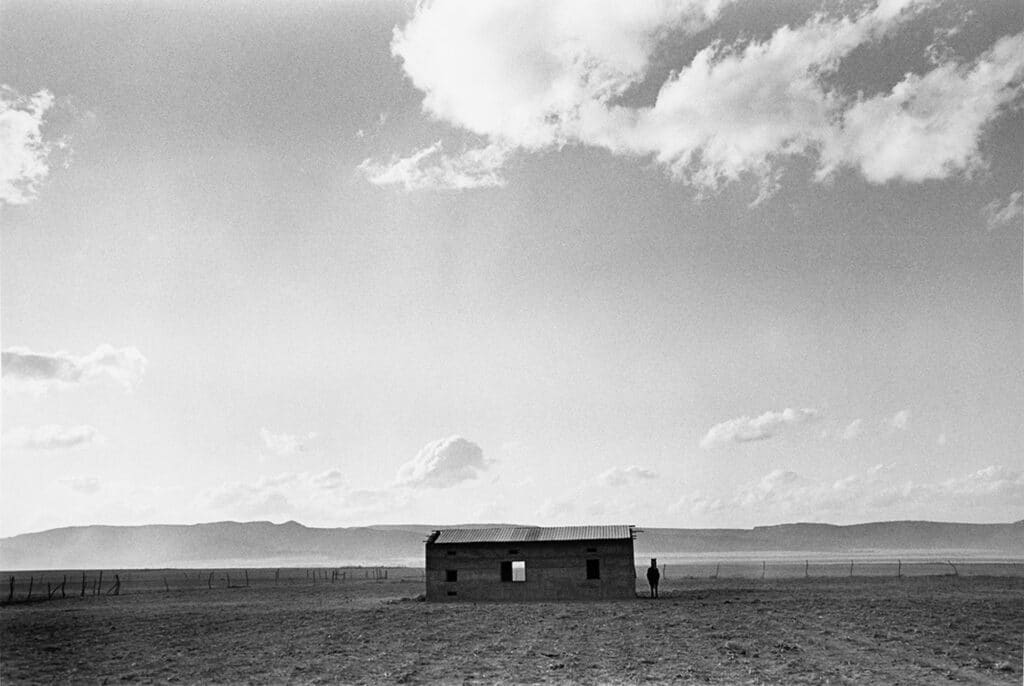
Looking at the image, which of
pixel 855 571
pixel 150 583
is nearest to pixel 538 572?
pixel 855 571

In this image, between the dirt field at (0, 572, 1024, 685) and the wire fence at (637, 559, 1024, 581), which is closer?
the dirt field at (0, 572, 1024, 685)

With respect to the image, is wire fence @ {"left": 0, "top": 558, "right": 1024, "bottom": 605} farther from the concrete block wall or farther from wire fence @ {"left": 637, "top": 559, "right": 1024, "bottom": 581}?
the concrete block wall

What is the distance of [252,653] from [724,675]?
40.0 ft

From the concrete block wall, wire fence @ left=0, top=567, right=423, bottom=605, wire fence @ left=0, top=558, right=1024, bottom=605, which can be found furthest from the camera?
wire fence @ left=0, top=558, right=1024, bottom=605

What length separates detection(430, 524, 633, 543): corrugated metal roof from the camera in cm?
3775

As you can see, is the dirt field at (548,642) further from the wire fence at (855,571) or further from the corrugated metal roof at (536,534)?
the wire fence at (855,571)

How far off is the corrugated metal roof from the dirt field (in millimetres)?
3558

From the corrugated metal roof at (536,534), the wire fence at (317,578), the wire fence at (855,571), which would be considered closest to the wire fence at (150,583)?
the wire fence at (317,578)

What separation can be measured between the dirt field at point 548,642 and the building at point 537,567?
2291 mm

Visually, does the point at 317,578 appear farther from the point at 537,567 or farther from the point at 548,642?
the point at 548,642

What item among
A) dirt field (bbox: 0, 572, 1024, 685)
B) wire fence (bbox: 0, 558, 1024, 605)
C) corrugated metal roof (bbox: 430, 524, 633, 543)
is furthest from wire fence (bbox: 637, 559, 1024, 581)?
dirt field (bbox: 0, 572, 1024, 685)

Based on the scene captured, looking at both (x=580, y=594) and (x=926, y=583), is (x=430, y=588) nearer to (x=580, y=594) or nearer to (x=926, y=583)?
(x=580, y=594)

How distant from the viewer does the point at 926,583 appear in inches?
1801

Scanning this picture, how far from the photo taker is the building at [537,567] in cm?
3706
